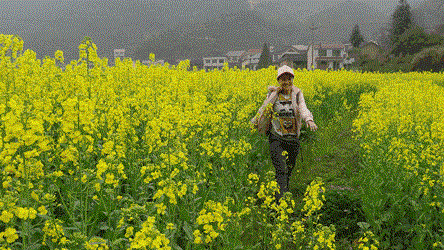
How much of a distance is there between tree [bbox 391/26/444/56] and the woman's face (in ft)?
136

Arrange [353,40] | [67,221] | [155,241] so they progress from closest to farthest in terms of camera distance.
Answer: [155,241]
[67,221]
[353,40]

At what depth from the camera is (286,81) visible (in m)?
5.23

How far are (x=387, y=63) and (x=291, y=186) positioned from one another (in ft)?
132

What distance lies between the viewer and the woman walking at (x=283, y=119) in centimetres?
517

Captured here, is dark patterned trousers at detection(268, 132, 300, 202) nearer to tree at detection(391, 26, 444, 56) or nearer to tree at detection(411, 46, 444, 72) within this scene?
tree at detection(411, 46, 444, 72)

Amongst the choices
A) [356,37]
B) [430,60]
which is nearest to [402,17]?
[356,37]

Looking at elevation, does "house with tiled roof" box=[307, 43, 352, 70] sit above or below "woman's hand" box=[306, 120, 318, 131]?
above

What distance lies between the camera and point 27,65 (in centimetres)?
614

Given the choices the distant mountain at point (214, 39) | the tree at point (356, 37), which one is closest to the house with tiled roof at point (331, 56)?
the tree at point (356, 37)

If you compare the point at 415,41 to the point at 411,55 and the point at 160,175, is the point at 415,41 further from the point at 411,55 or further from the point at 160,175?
the point at 160,175

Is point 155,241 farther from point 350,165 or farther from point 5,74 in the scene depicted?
point 350,165

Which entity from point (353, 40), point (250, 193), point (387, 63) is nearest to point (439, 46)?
point (387, 63)

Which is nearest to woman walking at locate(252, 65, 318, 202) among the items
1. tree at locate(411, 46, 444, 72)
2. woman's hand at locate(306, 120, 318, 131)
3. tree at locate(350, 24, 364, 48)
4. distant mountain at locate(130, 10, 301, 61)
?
woman's hand at locate(306, 120, 318, 131)

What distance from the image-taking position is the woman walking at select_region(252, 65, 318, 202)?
5168 mm
